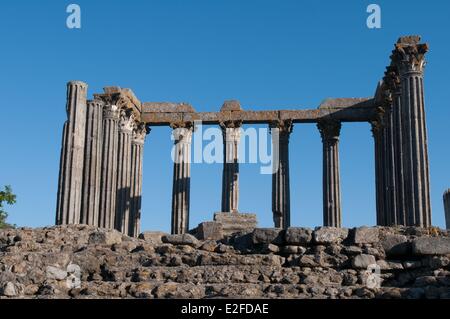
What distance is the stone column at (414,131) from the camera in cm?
2773

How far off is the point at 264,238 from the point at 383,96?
20108mm

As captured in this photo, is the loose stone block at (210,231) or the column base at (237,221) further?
the column base at (237,221)

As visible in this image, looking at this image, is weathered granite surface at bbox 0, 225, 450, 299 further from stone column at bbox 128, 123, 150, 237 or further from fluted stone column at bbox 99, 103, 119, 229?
stone column at bbox 128, 123, 150, 237

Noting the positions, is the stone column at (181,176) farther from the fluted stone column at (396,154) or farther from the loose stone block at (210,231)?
the loose stone block at (210,231)

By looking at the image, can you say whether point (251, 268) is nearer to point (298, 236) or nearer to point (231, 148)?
point (298, 236)

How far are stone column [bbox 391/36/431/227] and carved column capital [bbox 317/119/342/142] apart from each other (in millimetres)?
9823

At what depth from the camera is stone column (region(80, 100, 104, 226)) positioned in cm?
3353

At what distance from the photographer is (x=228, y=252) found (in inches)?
711

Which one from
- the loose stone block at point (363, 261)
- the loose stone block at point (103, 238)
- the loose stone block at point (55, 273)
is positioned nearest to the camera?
the loose stone block at point (363, 261)

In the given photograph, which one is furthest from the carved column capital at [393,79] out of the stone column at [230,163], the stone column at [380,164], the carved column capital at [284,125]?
the stone column at [230,163]

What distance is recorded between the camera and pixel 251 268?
54.2 feet

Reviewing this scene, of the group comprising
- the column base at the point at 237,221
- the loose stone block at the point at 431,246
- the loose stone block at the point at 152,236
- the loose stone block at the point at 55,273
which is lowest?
the loose stone block at the point at 55,273

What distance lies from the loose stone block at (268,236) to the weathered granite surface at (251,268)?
3cm

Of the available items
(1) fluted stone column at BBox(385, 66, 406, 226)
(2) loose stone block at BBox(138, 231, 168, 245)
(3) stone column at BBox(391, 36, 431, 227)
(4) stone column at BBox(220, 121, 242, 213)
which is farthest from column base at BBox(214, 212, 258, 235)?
(2) loose stone block at BBox(138, 231, 168, 245)
